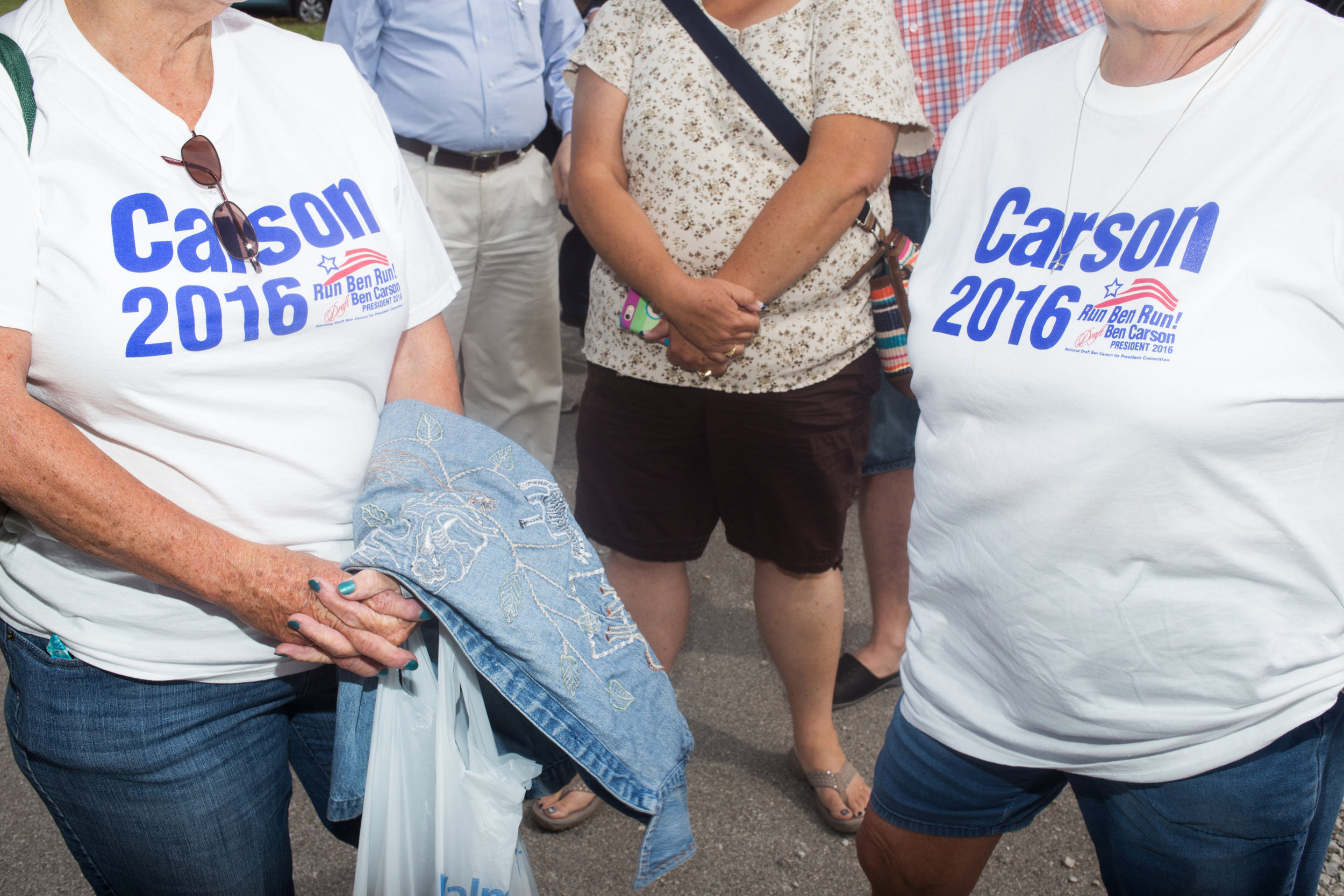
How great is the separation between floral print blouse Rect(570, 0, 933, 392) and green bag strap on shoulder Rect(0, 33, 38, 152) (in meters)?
1.16

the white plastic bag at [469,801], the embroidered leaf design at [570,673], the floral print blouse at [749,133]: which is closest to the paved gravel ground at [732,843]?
the white plastic bag at [469,801]

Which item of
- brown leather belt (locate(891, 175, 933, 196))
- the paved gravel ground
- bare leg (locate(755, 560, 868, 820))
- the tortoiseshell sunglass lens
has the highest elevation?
the tortoiseshell sunglass lens

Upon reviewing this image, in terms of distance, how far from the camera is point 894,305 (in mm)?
2180

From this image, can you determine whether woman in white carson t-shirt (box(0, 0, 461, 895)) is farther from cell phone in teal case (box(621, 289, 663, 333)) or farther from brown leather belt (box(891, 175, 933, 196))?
brown leather belt (box(891, 175, 933, 196))

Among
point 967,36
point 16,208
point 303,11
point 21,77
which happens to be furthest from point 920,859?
point 303,11

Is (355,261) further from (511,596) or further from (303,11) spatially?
(303,11)

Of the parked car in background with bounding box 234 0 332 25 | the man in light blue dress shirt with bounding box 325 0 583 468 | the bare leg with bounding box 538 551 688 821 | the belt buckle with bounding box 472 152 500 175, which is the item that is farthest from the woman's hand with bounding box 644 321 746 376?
the parked car in background with bounding box 234 0 332 25

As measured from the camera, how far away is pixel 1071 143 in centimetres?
138

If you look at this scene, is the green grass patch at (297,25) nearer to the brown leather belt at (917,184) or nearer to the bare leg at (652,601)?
the brown leather belt at (917,184)

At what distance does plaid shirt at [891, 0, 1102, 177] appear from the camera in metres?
2.44

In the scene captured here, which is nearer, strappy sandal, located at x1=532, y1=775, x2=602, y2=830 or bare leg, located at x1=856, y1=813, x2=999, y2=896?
bare leg, located at x1=856, y1=813, x2=999, y2=896

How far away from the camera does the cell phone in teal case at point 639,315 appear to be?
84.4 inches

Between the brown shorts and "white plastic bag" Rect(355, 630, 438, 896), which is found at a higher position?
"white plastic bag" Rect(355, 630, 438, 896)

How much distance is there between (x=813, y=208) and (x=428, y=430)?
0.90 meters
